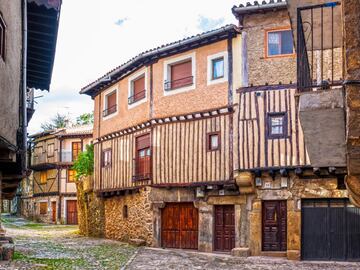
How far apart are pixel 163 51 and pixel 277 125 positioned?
5.50 meters

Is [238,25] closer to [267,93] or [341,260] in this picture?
[267,93]

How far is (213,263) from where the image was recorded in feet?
51.2

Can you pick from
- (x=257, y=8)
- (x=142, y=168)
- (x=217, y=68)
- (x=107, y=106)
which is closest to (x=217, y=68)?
(x=217, y=68)

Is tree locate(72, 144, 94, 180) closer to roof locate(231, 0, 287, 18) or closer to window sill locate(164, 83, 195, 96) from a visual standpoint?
window sill locate(164, 83, 195, 96)

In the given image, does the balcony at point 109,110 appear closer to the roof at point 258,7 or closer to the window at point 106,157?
the window at point 106,157

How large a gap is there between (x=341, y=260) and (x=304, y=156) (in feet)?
11.2

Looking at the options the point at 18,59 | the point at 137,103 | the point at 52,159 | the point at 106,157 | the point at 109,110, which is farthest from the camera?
the point at 52,159

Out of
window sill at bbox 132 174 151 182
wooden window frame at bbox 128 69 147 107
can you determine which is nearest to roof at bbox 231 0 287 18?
wooden window frame at bbox 128 69 147 107

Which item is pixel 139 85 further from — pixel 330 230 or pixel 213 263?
pixel 330 230

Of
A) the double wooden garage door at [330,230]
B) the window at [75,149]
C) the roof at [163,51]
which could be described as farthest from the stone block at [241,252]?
the window at [75,149]

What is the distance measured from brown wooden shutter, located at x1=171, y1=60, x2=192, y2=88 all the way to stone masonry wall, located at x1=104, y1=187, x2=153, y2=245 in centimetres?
414

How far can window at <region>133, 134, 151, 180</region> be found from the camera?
20.9 metres

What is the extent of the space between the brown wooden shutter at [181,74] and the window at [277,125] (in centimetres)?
375

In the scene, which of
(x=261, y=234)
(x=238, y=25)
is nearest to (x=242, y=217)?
(x=261, y=234)
